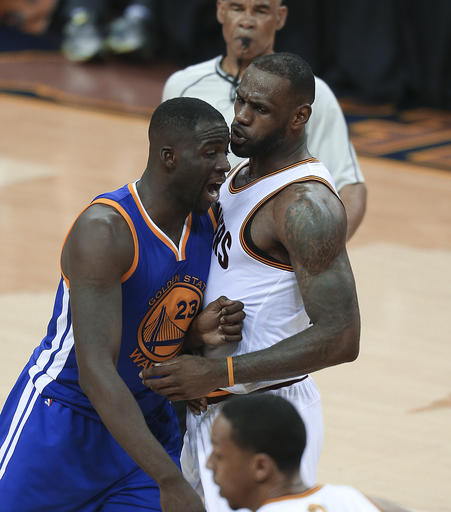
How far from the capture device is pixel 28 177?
8836 mm

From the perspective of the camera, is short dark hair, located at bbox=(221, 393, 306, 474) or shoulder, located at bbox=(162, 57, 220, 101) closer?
short dark hair, located at bbox=(221, 393, 306, 474)

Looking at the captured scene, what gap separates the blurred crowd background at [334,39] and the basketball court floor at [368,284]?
220 centimetres

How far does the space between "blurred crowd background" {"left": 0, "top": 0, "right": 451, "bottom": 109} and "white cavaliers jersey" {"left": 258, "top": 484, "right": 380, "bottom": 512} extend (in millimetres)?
9074

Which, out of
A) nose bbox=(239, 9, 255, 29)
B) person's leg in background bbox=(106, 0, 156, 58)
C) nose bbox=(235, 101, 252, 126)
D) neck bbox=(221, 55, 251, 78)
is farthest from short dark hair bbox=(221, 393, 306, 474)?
person's leg in background bbox=(106, 0, 156, 58)

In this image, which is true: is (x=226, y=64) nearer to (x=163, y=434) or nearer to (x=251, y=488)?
(x=163, y=434)

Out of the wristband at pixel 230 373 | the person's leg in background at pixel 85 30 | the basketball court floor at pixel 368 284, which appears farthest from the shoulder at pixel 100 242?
the person's leg in background at pixel 85 30

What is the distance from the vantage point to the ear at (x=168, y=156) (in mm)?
2951

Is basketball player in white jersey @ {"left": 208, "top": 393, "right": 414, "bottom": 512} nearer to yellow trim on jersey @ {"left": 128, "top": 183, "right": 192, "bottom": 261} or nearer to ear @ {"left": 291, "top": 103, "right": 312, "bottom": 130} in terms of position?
yellow trim on jersey @ {"left": 128, "top": 183, "right": 192, "bottom": 261}

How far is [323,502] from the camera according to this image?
8.11 feet


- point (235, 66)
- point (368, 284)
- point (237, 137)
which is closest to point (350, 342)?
point (237, 137)

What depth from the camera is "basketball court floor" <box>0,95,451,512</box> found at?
4738 millimetres

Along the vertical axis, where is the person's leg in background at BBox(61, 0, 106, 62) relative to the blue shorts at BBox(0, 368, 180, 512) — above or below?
below

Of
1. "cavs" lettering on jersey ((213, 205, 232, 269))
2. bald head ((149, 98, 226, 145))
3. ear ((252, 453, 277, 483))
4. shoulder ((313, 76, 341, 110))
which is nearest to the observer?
ear ((252, 453, 277, 483))

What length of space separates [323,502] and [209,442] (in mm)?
931
